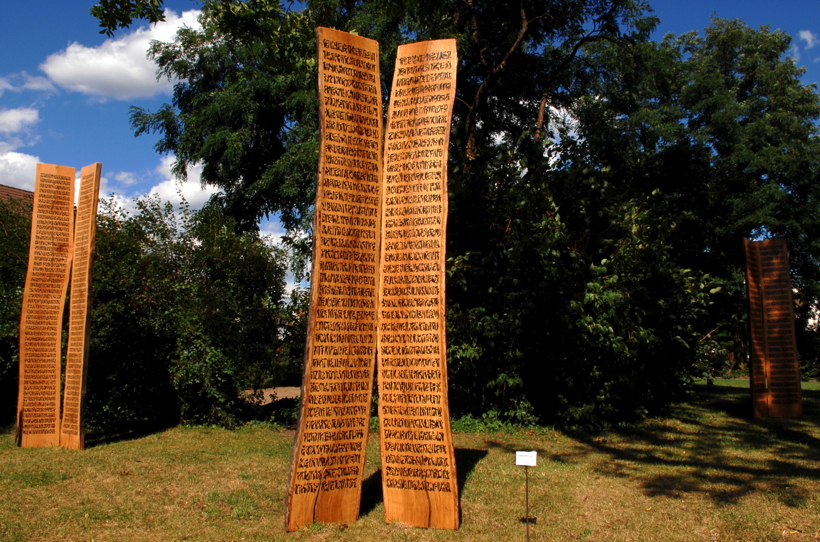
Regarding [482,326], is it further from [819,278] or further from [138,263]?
[819,278]

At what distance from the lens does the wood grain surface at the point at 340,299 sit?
505 centimetres

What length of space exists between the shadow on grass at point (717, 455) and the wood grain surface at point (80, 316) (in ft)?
20.2

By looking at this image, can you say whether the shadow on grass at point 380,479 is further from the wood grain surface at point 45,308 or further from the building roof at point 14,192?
the building roof at point 14,192

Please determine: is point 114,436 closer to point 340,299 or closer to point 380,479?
point 380,479

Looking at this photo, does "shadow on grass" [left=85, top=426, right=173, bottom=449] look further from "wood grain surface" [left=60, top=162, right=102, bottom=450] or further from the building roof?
the building roof

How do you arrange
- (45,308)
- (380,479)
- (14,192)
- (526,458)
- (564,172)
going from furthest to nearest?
(14,192) < (564,172) < (45,308) < (380,479) < (526,458)

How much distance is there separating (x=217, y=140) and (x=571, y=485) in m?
14.9

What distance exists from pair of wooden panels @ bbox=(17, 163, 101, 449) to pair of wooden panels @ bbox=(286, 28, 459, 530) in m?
4.52

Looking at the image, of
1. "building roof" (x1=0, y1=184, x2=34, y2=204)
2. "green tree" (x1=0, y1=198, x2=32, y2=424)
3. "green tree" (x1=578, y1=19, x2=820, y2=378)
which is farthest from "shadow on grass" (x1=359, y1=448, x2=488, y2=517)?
"building roof" (x1=0, y1=184, x2=34, y2=204)

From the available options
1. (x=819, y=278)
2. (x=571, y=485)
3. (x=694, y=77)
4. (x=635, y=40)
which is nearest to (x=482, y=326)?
(x=571, y=485)

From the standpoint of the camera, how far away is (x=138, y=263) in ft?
34.5

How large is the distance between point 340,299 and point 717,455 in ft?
18.4

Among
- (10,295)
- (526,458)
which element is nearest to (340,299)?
(526,458)

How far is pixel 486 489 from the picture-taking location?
620cm
